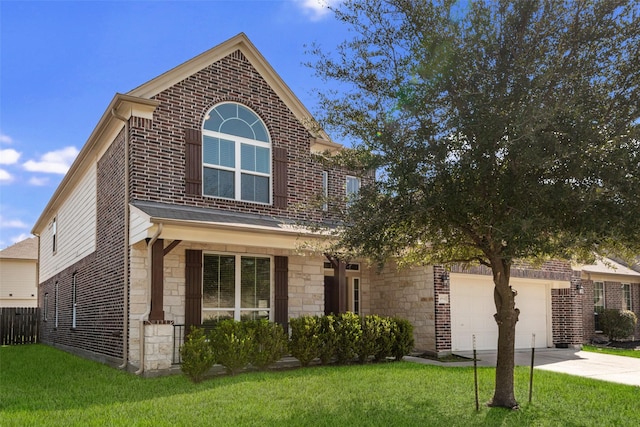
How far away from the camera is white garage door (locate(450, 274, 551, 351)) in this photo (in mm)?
15375

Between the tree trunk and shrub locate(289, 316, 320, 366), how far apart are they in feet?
13.9

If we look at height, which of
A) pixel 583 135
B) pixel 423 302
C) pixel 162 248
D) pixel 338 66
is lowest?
pixel 423 302

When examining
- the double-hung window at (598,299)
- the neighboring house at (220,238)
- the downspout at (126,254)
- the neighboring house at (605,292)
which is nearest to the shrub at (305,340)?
the neighboring house at (220,238)

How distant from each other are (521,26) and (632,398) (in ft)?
20.3

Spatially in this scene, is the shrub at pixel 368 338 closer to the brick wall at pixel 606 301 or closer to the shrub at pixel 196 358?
the shrub at pixel 196 358

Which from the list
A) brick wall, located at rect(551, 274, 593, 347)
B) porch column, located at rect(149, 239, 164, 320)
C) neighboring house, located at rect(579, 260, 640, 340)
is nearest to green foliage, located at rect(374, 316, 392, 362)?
porch column, located at rect(149, 239, 164, 320)

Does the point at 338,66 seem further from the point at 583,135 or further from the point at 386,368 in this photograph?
the point at 386,368

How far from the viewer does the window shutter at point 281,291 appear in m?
13.4

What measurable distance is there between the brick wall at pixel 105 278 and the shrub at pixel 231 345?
292cm

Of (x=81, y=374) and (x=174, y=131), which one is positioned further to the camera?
(x=174, y=131)

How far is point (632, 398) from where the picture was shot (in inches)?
362

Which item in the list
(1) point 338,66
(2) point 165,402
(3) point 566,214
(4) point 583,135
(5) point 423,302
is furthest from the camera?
(5) point 423,302

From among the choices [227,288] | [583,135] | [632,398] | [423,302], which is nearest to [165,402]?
[227,288]

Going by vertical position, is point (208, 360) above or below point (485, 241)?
below
